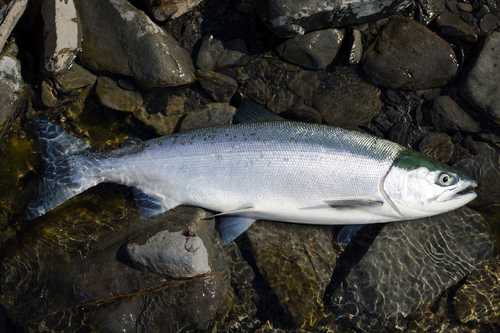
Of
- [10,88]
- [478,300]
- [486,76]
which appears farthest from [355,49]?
[10,88]

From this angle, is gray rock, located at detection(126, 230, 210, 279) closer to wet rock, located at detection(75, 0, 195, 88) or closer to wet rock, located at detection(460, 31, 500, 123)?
wet rock, located at detection(75, 0, 195, 88)

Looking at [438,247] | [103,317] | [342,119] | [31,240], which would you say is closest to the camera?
[103,317]

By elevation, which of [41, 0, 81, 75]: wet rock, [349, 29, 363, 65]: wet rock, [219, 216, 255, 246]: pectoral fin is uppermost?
[41, 0, 81, 75]: wet rock

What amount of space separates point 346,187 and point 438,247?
163cm

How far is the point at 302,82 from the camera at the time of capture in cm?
429

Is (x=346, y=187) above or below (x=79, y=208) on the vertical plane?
above

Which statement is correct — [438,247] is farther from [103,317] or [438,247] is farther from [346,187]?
[103,317]

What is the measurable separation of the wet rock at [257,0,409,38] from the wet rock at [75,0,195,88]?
131 centimetres

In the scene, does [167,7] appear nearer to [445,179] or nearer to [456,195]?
[445,179]

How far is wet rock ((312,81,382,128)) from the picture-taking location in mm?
4238

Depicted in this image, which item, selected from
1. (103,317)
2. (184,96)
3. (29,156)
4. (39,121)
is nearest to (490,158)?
(184,96)

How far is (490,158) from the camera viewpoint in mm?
4191

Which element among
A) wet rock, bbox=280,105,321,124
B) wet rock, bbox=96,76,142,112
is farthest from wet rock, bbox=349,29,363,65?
wet rock, bbox=96,76,142,112

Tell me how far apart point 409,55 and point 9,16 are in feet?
16.7
